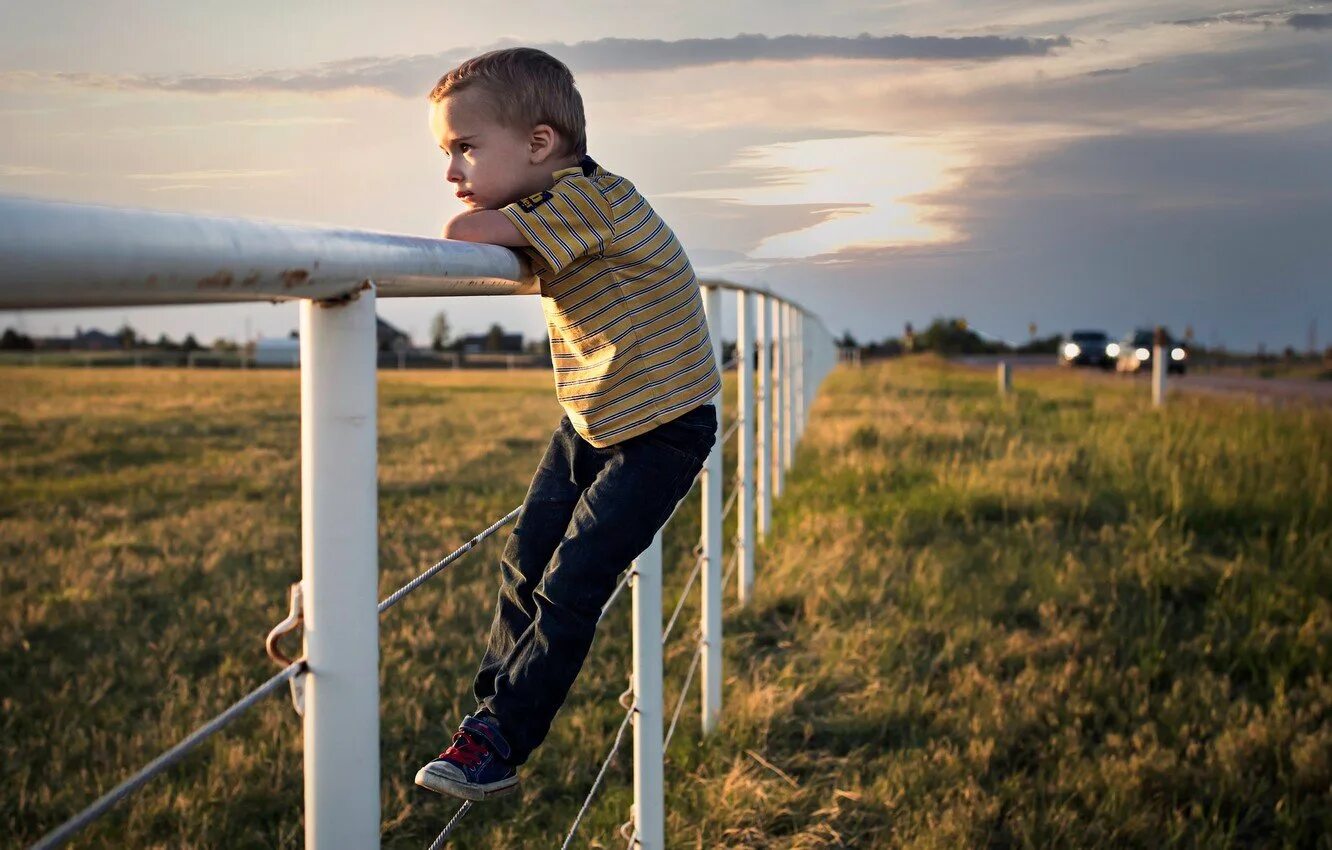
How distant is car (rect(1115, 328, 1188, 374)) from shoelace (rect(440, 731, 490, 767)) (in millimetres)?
28873

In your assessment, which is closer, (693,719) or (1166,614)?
(693,719)

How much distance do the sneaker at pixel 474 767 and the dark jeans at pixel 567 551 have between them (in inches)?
0.9

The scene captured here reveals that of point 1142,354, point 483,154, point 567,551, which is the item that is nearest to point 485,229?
point 483,154

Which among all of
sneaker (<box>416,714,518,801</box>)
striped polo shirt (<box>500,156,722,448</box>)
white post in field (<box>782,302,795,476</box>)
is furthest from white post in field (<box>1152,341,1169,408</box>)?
sneaker (<box>416,714,518,801</box>)

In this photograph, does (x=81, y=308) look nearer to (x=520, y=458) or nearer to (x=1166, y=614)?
(x=1166, y=614)

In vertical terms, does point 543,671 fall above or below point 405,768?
above

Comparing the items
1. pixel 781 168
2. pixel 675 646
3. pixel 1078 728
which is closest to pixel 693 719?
pixel 675 646

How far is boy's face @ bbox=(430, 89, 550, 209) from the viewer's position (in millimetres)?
1757

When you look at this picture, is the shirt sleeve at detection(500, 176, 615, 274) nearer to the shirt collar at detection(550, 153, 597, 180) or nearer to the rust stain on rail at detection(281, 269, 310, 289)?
the shirt collar at detection(550, 153, 597, 180)

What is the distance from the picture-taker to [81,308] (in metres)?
0.78

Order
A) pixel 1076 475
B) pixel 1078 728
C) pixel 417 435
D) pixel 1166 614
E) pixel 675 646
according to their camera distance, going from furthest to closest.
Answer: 1. pixel 417 435
2. pixel 1076 475
3. pixel 1166 614
4. pixel 675 646
5. pixel 1078 728

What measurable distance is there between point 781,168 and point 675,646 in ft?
5.92

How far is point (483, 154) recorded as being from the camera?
5.78 feet

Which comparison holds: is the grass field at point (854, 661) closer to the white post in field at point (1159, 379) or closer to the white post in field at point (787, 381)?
the white post in field at point (787, 381)
